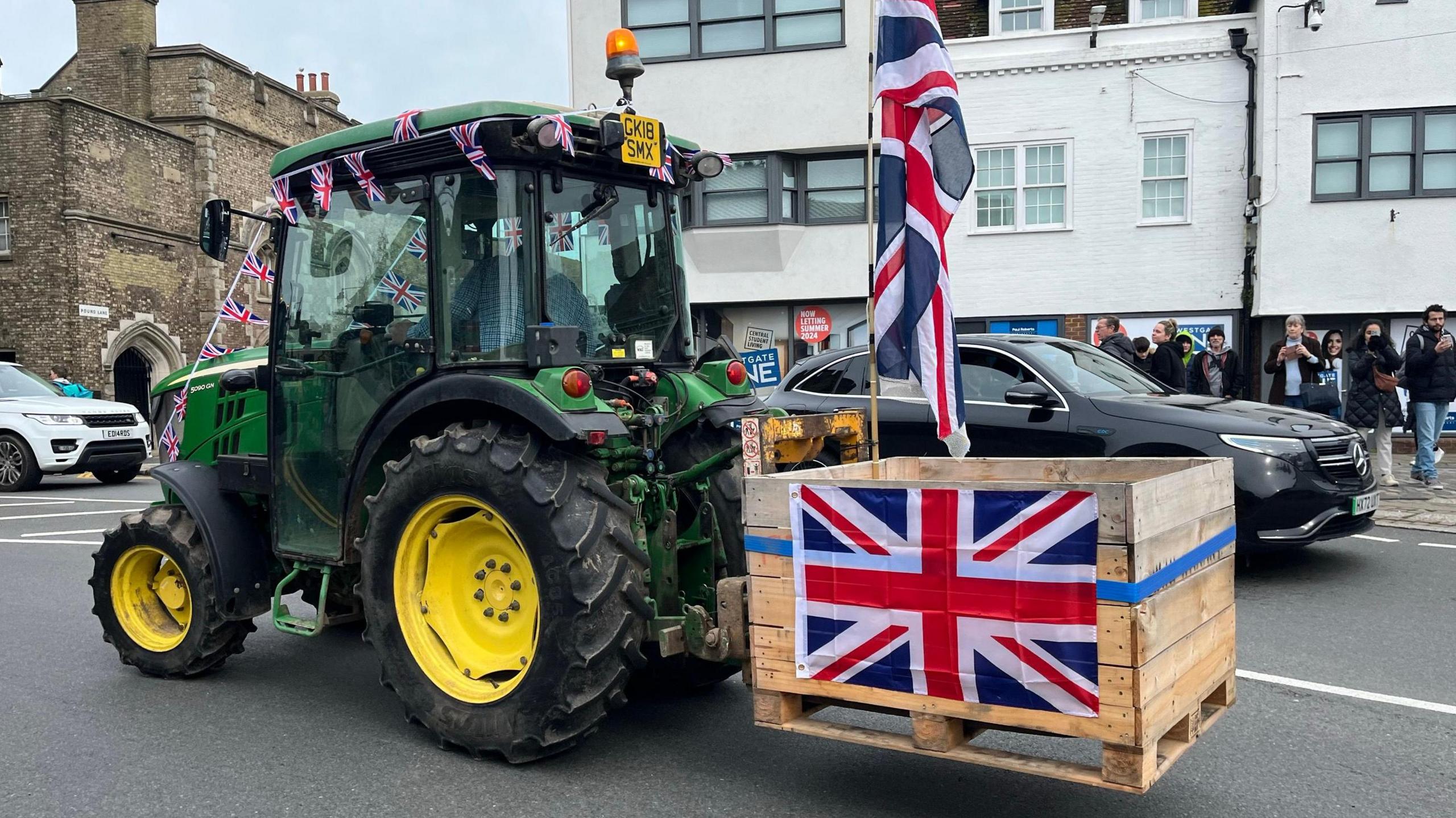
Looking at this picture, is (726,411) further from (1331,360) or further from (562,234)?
(1331,360)

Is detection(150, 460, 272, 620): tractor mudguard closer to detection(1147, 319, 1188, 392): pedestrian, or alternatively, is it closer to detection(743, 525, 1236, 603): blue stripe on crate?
detection(743, 525, 1236, 603): blue stripe on crate

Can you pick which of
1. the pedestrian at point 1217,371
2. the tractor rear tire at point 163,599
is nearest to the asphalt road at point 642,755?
the tractor rear tire at point 163,599

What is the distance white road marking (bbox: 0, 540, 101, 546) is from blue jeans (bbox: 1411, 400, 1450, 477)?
1331 cm

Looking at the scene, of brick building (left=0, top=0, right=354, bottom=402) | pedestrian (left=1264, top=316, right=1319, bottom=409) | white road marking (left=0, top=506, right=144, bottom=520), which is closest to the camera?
pedestrian (left=1264, top=316, right=1319, bottom=409)

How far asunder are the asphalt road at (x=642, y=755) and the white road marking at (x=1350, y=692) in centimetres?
4

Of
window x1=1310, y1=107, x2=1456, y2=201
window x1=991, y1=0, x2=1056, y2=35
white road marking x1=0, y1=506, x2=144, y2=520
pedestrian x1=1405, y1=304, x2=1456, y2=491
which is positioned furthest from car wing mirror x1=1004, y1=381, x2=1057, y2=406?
window x1=991, y1=0, x2=1056, y2=35

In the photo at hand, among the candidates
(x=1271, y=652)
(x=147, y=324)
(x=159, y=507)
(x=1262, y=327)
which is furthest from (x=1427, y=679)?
(x=147, y=324)

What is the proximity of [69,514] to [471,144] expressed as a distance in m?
11.0

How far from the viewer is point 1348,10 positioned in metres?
17.2

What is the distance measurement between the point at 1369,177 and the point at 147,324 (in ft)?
84.9

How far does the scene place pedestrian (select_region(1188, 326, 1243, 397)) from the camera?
12.3 m

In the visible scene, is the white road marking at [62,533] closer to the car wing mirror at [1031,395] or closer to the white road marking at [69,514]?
the white road marking at [69,514]

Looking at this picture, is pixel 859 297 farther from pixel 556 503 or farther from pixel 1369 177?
pixel 556 503

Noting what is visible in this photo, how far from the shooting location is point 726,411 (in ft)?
16.0
